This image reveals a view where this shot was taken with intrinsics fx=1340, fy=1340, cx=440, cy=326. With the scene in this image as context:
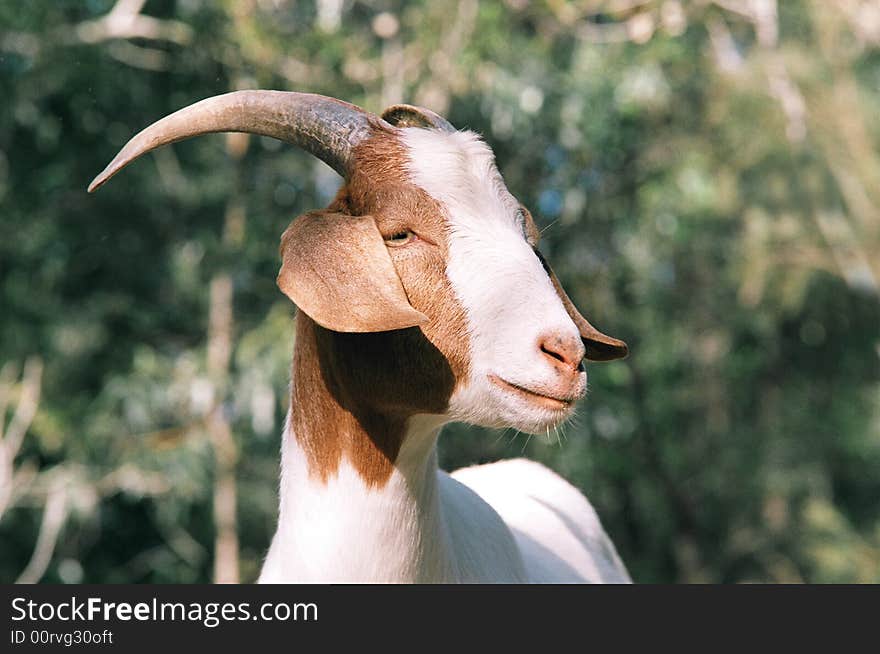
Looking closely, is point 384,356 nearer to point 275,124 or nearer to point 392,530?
point 392,530

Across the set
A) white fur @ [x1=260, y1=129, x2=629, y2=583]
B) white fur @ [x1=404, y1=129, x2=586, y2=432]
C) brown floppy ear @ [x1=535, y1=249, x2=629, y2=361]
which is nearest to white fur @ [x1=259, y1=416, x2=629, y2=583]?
white fur @ [x1=260, y1=129, x2=629, y2=583]

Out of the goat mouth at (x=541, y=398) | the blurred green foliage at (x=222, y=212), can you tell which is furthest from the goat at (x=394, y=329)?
the blurred green foliage at (x=222, y=212)

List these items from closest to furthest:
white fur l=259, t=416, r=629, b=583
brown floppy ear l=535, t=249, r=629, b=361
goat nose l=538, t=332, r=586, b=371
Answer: goat nose l=538, t=332, r=586, b=371
white fur l=259, t=416, r=629, b=583
brown floppy ear l=535, t=249, r=629, b=361

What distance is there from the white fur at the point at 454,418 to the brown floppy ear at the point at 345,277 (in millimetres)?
161

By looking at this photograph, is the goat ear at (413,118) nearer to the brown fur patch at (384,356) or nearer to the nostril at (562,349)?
the brown fur patch at (384,356)

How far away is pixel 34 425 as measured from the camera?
12648mm

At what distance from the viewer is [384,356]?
3.33m

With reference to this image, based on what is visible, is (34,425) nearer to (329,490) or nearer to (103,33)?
(103,33)

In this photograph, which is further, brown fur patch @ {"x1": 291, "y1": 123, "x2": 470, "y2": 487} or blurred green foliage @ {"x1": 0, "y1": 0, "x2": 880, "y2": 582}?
blurred green foliage @ {"x1": 0, "y1": 0, "x2": 880, "y2": 582}

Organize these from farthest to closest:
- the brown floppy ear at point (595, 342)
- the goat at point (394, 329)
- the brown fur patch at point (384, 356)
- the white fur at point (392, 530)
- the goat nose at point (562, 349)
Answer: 1. the brown floppy ear at point (595, 342)
2. the white fur at point (392, 530)
3. the brown fur patch at point (384, 356)
4. the goat at point (394, 329)
5. the goat nose at point (562, 349)

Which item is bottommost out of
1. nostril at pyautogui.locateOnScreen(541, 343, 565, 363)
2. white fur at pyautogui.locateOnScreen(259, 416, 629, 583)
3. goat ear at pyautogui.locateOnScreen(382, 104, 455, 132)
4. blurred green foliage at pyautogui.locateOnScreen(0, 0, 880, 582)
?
blurred green foliage at pyautogui.locateOnScreen(0, 0, 880, 582)

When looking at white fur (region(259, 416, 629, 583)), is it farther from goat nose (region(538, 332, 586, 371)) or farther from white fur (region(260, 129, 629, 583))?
goat nose (region(538, 332, 586, 371))

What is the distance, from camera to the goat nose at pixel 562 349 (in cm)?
302

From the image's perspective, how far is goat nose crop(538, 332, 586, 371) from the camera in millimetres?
3018
